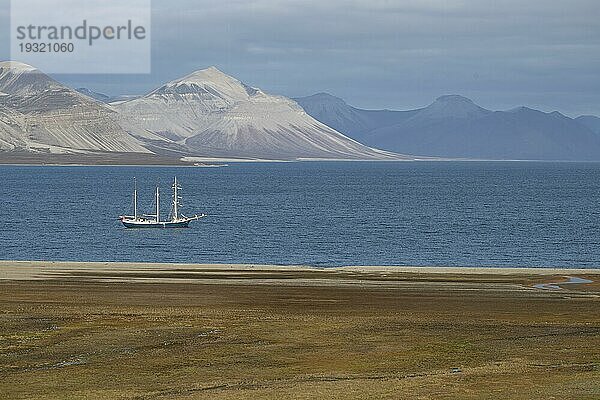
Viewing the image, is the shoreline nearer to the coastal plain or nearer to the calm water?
the coastal plain

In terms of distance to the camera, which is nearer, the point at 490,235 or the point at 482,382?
the point at 482,382

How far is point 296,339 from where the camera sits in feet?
99.1

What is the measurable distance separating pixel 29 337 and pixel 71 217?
9636cm

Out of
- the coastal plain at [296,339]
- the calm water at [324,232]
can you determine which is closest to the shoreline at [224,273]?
the coastal plain at [296,339]

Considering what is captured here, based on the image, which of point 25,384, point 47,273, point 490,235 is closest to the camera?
point 25,384

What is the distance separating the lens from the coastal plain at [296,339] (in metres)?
23.4

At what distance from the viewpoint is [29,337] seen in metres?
30.2

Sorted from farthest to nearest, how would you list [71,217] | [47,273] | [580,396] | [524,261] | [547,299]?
[71,217] → [524,261] → [47,273] → [547,299] → [580,396]

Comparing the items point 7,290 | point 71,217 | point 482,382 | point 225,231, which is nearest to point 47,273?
point 7,290

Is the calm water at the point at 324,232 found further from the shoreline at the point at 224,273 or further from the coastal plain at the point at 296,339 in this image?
the coastal plain at the point at 296,339

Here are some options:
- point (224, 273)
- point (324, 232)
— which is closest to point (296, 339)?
point (224, 273)

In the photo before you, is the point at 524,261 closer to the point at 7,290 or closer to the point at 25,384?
the point at 7,290

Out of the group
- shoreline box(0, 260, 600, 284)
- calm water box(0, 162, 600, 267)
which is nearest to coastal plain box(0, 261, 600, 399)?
shoreline box(0, 260, 600, 284)

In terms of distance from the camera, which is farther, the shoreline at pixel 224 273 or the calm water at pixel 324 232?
the calm water at pixel 324 232
